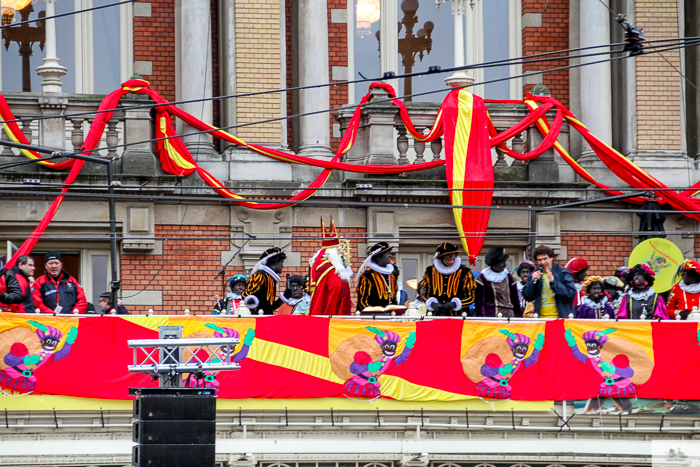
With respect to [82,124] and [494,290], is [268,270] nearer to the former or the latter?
[494,290]

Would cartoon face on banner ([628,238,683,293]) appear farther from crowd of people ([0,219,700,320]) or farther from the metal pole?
the metal pole

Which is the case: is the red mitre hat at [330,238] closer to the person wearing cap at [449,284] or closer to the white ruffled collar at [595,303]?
the person wearing cap at [449,284]

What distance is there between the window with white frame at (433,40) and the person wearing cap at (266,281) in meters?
4.41

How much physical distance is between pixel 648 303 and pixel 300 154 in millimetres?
5941

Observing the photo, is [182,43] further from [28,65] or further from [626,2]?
[626,2]

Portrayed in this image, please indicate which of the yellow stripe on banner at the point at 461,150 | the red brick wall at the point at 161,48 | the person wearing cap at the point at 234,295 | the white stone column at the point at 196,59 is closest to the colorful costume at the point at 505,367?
the yellow stripe on banner at the point at 461,150

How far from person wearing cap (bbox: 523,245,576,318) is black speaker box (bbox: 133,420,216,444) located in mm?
5314

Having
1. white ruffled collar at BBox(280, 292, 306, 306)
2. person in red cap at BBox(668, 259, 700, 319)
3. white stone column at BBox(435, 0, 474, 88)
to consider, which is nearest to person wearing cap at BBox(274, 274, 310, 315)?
white ruffled collar at BBox(280, 292, 306, 306)

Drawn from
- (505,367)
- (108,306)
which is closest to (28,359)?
(108,306)

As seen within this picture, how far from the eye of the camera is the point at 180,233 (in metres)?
17.5

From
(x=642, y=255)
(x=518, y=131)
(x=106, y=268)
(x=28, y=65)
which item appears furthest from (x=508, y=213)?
(x=28, y=65)

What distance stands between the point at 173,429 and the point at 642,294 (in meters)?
6.92

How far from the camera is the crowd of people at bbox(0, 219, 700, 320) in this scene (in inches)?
573

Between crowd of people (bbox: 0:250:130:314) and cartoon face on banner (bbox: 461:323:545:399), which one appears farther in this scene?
cartoon face on banner (bbox: 461:323:545:399)
